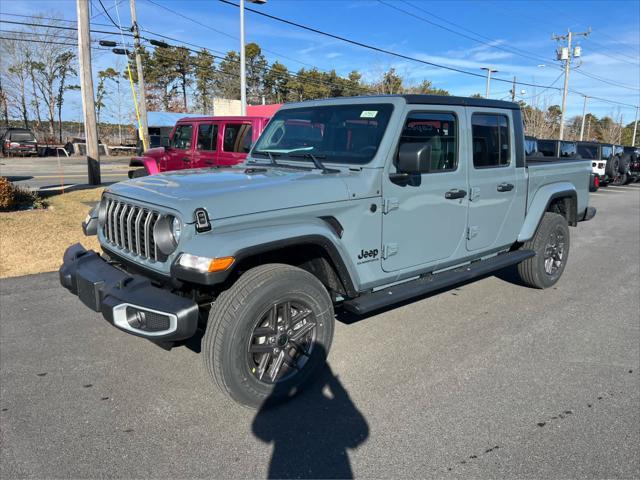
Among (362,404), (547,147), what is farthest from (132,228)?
(547,147)

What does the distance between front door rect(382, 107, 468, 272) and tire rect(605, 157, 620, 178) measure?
1759cm

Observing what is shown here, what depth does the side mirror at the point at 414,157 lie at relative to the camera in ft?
10.9

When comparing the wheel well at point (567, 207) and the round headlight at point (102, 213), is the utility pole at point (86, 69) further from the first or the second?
the wheel well at point (567, 207)

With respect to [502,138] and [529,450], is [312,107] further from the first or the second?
[529,450]

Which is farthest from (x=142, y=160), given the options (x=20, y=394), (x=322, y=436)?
(x=322, y=436)

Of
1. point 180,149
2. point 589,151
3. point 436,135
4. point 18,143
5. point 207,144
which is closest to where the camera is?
point 436,135

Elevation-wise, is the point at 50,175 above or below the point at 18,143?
below

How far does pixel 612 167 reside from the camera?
18.7 metres

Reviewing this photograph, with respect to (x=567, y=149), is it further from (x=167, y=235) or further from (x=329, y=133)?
(x=167, y=235)

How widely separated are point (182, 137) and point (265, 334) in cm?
869

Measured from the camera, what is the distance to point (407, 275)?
12.7 feet

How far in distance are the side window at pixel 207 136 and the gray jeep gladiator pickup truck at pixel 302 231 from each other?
5501 millimetres

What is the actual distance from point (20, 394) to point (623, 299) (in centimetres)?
588

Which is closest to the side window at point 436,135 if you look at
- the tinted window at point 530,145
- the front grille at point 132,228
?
the front grille at point 132,228
